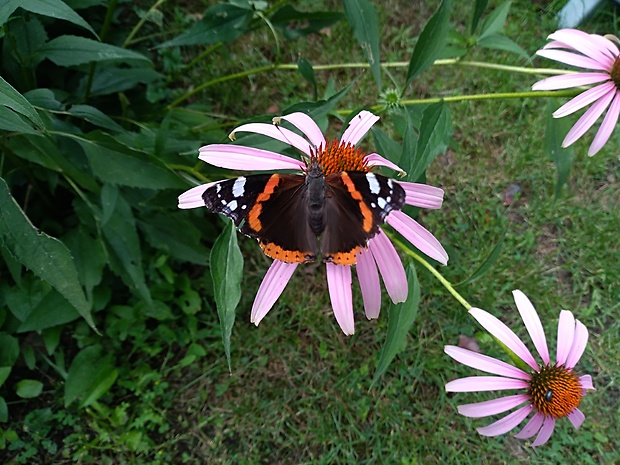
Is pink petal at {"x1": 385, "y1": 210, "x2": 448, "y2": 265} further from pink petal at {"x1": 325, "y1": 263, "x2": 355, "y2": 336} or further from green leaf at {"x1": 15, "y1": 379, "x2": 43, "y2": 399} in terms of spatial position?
green leaf at {"x1": 15, "y1": 379, "x2": 43, "y2": 399}

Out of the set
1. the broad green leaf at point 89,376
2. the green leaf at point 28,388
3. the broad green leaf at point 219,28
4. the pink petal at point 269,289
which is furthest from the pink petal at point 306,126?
the green leaf at point 28,388

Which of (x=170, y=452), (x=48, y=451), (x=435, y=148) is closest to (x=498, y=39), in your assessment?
(x=435, y=148)

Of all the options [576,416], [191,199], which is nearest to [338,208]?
[191,199]

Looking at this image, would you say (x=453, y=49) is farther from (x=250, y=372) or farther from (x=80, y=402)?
(x=80, y=402)

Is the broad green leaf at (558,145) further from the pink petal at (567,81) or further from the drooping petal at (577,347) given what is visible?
the drooping petal at (577,347)

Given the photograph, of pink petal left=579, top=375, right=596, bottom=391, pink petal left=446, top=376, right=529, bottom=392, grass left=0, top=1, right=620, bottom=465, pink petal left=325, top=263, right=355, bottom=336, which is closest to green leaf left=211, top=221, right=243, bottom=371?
pink petal left=325, top=263, right=355, bottom=336

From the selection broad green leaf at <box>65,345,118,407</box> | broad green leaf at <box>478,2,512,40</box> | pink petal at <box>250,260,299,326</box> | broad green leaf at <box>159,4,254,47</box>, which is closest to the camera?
pink petal at <box>250,260,299,326</box>
